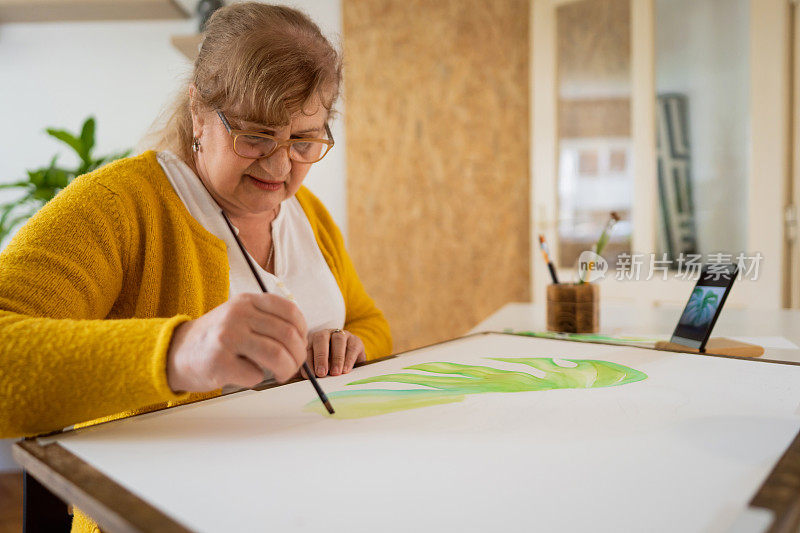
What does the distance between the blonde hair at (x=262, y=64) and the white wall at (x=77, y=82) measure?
2.12m

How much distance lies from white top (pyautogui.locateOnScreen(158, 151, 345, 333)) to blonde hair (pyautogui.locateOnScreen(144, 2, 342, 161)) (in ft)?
0.47

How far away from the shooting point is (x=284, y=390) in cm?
74

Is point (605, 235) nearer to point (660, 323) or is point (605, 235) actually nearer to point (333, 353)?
point (660, 323)

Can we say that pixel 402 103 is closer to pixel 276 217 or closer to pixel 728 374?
pixel 276 217

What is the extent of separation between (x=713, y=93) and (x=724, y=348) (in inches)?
74.6

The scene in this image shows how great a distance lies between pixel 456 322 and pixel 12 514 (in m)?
2.03

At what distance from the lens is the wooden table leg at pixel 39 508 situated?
57cm

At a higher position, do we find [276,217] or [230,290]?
[276,217]

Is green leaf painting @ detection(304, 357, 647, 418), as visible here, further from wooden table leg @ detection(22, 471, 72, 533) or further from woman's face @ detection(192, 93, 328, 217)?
woman's face @ detection(192, 93, 328, 217)

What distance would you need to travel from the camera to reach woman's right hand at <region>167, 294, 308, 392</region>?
1.86 ft

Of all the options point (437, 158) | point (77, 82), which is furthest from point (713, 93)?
point (77, 82)

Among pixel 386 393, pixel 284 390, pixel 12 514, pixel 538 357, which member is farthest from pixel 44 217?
pixel 12 514

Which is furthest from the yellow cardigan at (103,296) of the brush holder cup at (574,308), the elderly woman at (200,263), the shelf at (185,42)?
the shelf at (185,42)

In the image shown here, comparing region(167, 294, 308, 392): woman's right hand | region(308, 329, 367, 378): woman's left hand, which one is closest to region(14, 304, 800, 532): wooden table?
region(167, 294, 308, 392): woman's right hand
